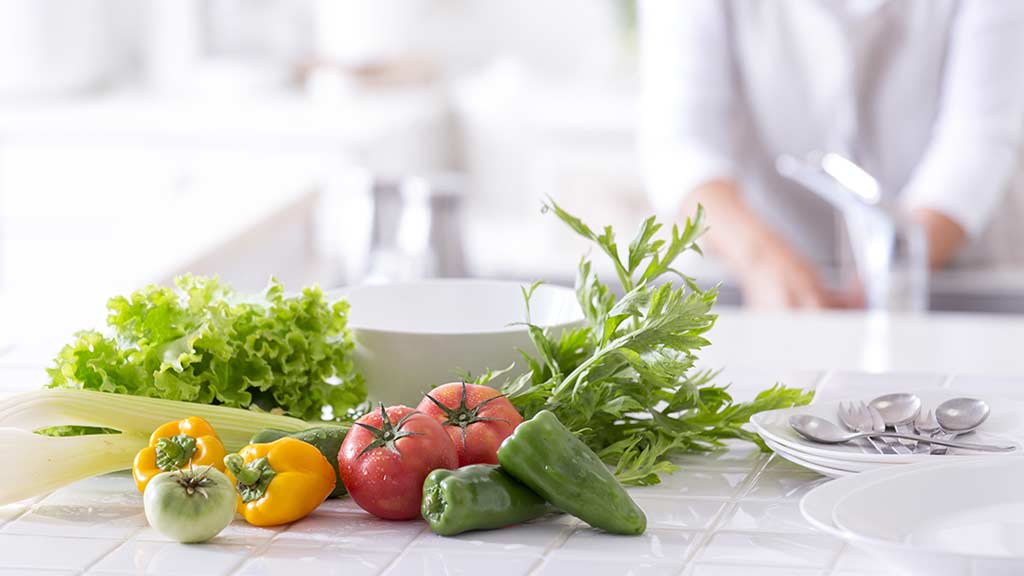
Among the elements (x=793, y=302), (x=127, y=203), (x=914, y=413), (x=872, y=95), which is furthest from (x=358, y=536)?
(x=127, y=203)

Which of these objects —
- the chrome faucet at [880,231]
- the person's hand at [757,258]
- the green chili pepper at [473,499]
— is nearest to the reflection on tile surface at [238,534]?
the green chili pepper at [473,499]

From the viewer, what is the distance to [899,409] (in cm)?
104

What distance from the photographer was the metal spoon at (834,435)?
0.99m

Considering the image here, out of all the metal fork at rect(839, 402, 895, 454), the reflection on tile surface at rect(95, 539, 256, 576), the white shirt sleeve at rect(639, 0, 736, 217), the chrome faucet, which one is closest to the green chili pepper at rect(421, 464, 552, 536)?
the reflection on tile surface at rect(95, 539, 256, 576)

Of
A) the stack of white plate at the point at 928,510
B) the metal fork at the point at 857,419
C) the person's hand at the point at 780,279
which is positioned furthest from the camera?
the person's hand at the point at 780,279

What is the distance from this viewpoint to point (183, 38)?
4363 mm

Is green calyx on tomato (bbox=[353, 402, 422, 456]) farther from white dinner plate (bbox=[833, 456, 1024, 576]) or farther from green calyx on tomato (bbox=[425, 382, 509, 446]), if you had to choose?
white dinner plate (bbox=[833, 456, 1024, 576])

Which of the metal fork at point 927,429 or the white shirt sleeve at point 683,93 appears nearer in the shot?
the metal fork at point 927,429

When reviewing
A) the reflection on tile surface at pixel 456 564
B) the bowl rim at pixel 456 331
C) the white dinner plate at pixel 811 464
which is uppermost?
the bowl rim at pixel 456 331

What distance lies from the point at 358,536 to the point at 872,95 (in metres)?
1.94

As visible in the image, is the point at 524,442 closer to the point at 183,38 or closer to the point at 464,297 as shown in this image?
the point at 464,297

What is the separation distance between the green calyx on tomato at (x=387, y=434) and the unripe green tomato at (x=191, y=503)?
0.31 ft

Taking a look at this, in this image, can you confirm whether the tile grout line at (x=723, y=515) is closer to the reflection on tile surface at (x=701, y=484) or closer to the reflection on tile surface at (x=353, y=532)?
the reflection on tile surface at (x=701, y=484)

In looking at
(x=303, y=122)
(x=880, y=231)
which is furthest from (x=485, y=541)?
(x=303, y=122)
